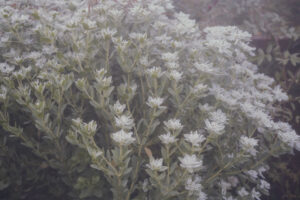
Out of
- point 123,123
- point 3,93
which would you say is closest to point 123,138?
point 123,123

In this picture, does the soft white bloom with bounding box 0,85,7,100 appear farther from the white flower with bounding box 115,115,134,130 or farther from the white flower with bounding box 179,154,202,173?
the white flower with bounding box 179,154,202,173

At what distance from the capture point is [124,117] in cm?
103

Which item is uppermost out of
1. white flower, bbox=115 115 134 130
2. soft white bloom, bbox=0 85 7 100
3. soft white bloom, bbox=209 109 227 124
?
white flower, bbox=115 115 134 130

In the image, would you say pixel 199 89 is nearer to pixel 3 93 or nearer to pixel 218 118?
pixel 218 118

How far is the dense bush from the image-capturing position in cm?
112

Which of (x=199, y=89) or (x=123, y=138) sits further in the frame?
(x=199, y=89)

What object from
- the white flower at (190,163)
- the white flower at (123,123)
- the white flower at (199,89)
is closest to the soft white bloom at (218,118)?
the white flower at (199,89)

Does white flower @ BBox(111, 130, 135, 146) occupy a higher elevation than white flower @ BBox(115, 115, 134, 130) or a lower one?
lower

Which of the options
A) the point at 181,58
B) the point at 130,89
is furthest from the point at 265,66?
the point at 130,89

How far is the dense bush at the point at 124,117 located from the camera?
3.67ft

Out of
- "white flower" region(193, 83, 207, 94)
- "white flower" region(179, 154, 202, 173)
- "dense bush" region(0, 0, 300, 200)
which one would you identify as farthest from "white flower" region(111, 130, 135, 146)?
"white flower" region(193, 83, 207, 94)

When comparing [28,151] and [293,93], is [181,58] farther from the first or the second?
[293,93]

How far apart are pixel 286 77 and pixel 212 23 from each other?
93 cm

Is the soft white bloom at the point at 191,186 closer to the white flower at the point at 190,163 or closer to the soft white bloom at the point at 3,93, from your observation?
the white flower at the point at 190,163
